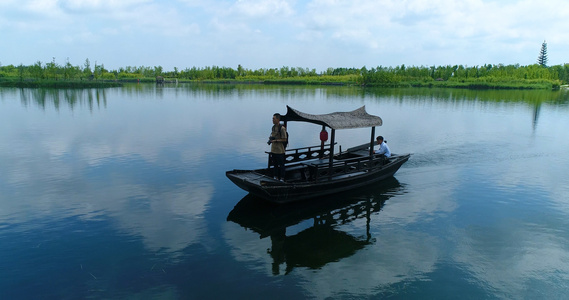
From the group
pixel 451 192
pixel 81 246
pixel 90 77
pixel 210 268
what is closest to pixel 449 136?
pixel 451 192

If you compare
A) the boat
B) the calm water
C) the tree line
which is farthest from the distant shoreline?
the boat

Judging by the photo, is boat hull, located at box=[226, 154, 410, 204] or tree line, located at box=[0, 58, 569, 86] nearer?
boat hull, located at box=[226, 154, 410, 204]

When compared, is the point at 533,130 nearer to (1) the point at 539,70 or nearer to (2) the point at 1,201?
(2) the point at 1,201

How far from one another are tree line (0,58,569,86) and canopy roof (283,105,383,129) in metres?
82.2

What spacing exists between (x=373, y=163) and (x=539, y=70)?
12477 centimetres

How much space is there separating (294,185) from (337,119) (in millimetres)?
3251

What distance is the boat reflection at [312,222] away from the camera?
385 inches

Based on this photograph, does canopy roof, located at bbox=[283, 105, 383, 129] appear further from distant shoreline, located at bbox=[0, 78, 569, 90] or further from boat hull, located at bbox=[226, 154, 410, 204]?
distant shoreline, located at bbox=[0, 78, 569, 90]

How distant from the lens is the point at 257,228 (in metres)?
11.3

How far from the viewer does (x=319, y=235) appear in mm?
11086

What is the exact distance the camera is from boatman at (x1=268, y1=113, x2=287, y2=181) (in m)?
12.5

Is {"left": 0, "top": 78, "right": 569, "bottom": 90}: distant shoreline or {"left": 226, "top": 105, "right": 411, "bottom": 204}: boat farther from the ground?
{"left": 0, "top": 78, "right": 569, "bottom": 90}: distant shoreline

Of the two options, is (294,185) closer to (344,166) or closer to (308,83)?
(344,166)

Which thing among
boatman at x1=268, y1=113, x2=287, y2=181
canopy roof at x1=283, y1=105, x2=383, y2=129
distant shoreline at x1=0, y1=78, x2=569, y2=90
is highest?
distant shoreline at x1=0, y1=78, x2=569, y2=90
